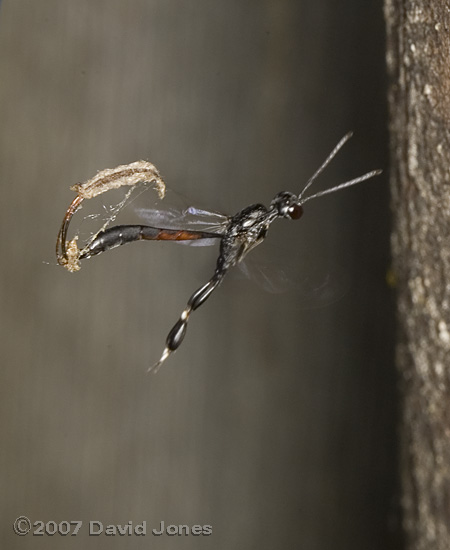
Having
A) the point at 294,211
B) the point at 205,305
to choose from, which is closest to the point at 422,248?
the point at 294,211

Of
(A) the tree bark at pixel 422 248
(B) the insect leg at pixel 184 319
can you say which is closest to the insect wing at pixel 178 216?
(B) the insect leg at pixel 184 319

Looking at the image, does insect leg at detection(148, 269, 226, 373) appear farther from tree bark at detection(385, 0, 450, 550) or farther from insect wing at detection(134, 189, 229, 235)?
tree bark at detection(385, 0, 450, 550)

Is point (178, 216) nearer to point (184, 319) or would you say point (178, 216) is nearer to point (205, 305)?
point (184, 319)

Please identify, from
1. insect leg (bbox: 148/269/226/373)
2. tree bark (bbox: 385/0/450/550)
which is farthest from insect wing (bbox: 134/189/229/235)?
tree bark (bbox: 385/0/450/550)

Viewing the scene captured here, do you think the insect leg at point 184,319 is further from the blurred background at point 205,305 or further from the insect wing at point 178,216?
the blurred background at point 205,305

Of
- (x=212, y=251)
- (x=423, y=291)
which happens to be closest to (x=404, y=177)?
(x=423, y=291)

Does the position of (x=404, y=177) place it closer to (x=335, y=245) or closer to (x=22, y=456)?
(x=335, y=245)
